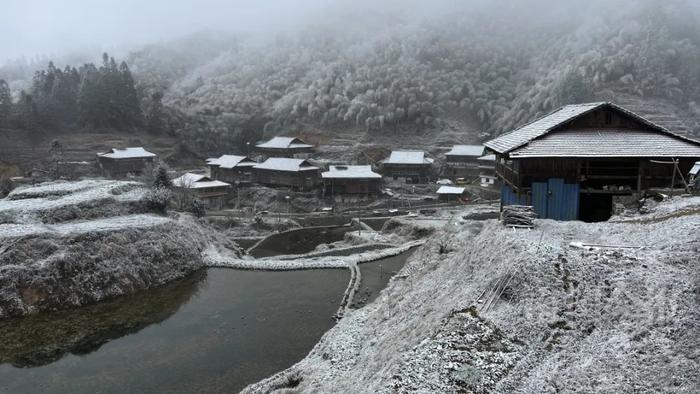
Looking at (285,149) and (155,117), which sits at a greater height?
(155,117)

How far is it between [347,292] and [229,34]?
176683 millimetres

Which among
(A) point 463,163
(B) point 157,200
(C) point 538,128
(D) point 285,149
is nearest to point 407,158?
(A) point 463,163

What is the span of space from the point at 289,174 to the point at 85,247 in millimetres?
41044

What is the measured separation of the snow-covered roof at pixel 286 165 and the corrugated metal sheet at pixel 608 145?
47769 millimetres

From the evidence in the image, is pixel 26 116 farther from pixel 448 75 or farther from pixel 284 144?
pixel 448 75

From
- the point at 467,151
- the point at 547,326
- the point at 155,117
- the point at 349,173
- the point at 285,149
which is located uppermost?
the point at 155,117

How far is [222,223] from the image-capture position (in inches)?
1944

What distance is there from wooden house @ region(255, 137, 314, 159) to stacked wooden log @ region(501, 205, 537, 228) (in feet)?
208

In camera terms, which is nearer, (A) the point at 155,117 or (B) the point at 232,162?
(B) the point at 232,162

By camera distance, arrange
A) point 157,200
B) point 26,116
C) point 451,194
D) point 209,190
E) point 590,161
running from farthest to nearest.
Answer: point 26,116 < point 451,194 < point 209,190 < point 157,200 < point 590,161

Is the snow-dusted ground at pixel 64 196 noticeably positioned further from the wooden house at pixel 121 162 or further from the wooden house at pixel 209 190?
the wooden house at pixel 121 162

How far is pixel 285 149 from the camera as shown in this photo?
7806 cm

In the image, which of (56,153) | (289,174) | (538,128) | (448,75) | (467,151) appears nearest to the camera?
(538,128)

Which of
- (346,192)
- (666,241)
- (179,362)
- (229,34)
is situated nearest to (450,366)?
(666,241)
